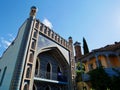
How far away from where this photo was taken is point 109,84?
12.9m

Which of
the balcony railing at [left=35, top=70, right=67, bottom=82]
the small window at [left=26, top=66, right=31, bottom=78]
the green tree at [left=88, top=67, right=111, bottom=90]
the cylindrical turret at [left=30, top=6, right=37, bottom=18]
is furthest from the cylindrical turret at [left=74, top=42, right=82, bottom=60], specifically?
the small window at [left=26, top=66, right=31, bottom=78]

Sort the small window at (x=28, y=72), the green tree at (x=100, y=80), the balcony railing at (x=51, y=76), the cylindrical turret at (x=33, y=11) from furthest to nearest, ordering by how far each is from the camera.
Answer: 1. the cylindrical turret at (x=33, y=11)
2. the balcony railing at (x=51, y=76)
3. the green tree at (x=100, y=80)
4. the small window at (x=28, y=72)

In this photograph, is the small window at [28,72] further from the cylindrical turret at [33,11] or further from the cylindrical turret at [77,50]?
the cylindrical turret at [77,50]

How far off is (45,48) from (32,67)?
355 cm

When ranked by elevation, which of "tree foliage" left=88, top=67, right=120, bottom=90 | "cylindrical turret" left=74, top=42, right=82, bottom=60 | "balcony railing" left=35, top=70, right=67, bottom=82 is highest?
"cylindrical turret" left=74, top=42, right=82, bottom=60

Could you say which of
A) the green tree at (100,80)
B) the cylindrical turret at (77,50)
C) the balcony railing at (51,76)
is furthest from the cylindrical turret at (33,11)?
the cylindrical turret at (77,50)

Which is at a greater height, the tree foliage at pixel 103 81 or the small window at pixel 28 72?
the small window at pixel 28 72

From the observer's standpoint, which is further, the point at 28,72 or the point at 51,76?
the point at 51,76

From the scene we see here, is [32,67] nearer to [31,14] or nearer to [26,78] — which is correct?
[26,78]

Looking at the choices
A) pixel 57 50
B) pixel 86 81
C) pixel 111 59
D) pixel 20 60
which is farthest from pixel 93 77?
pixel 20 60

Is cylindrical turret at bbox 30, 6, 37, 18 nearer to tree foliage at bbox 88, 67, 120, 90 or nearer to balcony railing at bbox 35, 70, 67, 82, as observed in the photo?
balcony railing at bbox 35, 70, 67, 82

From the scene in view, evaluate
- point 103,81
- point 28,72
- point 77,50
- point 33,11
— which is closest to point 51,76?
point 28,72

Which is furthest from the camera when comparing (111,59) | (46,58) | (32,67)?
(111,59)

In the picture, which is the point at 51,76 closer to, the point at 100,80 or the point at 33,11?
the point at 100,80
